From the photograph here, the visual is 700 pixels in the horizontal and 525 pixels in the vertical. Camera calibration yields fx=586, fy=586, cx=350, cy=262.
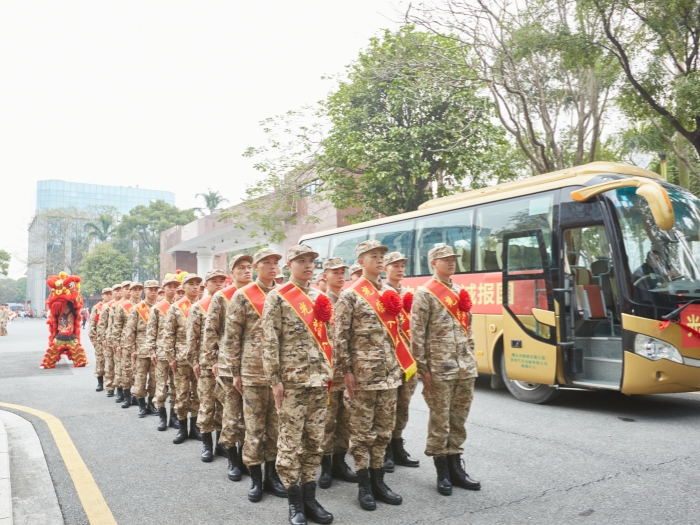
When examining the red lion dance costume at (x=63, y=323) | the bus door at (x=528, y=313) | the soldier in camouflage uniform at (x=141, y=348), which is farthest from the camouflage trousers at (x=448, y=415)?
the red lion dance costume at (x=63, y=323)

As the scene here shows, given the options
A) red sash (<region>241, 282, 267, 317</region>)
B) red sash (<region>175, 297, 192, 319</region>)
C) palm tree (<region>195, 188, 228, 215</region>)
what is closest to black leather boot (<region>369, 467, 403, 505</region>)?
red sash (<region>241, 282, 267, 317</region>)

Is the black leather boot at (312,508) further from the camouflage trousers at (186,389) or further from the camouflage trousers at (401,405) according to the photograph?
the camouflage trousers at (186,389)

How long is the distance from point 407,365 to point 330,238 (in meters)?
8.07

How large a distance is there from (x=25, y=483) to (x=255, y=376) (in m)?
2.06

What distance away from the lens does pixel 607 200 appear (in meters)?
6.91

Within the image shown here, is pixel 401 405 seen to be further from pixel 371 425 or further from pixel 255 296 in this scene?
pixel 255 296

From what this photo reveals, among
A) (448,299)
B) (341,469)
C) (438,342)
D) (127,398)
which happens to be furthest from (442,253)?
(127,398)

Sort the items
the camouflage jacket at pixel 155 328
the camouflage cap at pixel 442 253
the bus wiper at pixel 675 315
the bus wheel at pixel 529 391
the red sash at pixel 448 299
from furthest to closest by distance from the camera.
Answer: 1. the bus wheel at pixel 529 391
2. the camouflage jacket at pixel 155 328
3. the bus wiper at pixel 675 315
4. the camouflage cap at pixel 442 253
5. the red sash at pixel 448 299

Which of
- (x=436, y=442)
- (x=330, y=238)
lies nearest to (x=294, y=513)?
(x=436, y=442)

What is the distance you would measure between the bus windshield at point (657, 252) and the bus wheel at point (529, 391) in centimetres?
190

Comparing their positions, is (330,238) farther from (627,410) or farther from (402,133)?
(627,410)

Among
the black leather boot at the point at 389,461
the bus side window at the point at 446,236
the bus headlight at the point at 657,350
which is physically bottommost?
the black leather boot at the point at 389,461

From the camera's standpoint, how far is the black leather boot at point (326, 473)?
4633 millimetres

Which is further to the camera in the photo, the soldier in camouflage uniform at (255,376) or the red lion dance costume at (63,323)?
the red lion dance costume at (63,323)
